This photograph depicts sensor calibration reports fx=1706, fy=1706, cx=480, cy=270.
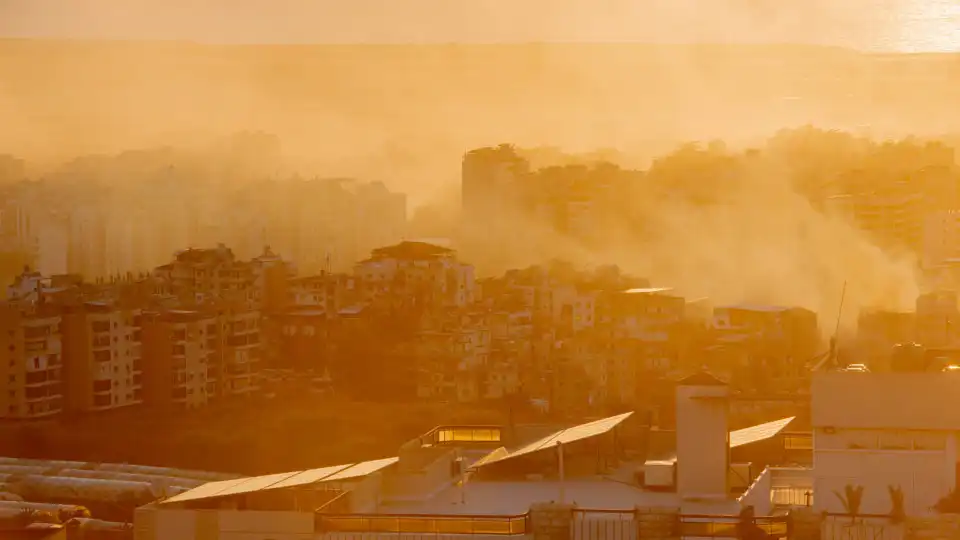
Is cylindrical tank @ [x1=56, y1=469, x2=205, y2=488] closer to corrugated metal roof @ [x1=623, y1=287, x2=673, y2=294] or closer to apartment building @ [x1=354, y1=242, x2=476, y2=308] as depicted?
apartment building @ [x1=354, y1=242, x2=476, y2=308]

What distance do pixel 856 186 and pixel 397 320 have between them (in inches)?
249

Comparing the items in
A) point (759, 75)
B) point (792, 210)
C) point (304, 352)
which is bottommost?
point (304, 352)

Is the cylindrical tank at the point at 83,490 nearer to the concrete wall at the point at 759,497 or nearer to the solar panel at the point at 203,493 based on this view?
the solar panel at the point at 203,493

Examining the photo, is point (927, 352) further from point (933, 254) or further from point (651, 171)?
point (651, 171)

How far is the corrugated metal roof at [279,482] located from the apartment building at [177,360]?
11304 mm

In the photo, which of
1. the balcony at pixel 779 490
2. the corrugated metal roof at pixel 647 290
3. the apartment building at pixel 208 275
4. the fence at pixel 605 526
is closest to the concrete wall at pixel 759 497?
the balcony at pixel 779 490

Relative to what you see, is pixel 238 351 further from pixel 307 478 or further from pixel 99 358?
pixel 307 478

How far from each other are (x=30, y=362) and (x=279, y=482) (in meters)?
11.4

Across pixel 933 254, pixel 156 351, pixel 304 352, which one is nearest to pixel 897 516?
pixel 156 351

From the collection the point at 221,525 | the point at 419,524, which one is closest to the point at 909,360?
the point at 419,524

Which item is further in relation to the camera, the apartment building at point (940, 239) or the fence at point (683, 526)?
the apartment building at point (940, 239)

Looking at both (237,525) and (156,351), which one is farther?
(156,351)

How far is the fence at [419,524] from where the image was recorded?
9.55ft

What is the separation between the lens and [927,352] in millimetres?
3299
